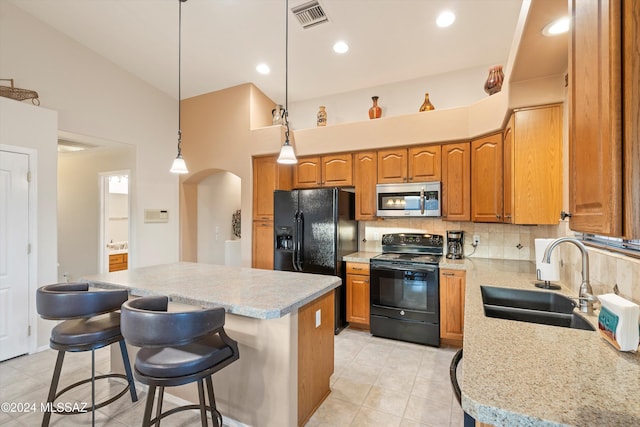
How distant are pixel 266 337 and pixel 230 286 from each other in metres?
0.42

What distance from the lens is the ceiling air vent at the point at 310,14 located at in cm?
280

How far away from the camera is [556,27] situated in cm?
159

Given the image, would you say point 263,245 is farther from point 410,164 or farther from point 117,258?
point 117,258

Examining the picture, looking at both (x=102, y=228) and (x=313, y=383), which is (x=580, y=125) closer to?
(x=313, y=383)

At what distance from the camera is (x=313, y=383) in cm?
200

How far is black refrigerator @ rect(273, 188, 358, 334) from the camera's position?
3.39m

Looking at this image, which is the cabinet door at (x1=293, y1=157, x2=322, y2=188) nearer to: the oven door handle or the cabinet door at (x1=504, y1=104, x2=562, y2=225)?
the oven door handle

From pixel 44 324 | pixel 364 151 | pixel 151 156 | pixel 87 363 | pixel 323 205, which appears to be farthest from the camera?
pixel 151 156

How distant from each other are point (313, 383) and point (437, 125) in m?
2.85

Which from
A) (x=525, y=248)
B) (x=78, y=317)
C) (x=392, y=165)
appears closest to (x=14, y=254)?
(x=78, y=317)

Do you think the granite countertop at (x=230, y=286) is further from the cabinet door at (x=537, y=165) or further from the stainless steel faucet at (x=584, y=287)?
the cabinet door at (x=537, y=165)

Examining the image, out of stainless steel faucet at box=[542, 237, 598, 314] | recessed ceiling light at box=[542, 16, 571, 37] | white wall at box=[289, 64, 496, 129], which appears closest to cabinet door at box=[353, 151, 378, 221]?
white wall at box=[289, 64, 496, 129]

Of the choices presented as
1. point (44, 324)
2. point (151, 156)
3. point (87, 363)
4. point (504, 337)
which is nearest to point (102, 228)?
point (151, 156)

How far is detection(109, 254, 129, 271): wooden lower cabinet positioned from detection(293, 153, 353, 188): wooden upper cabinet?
161 inches
